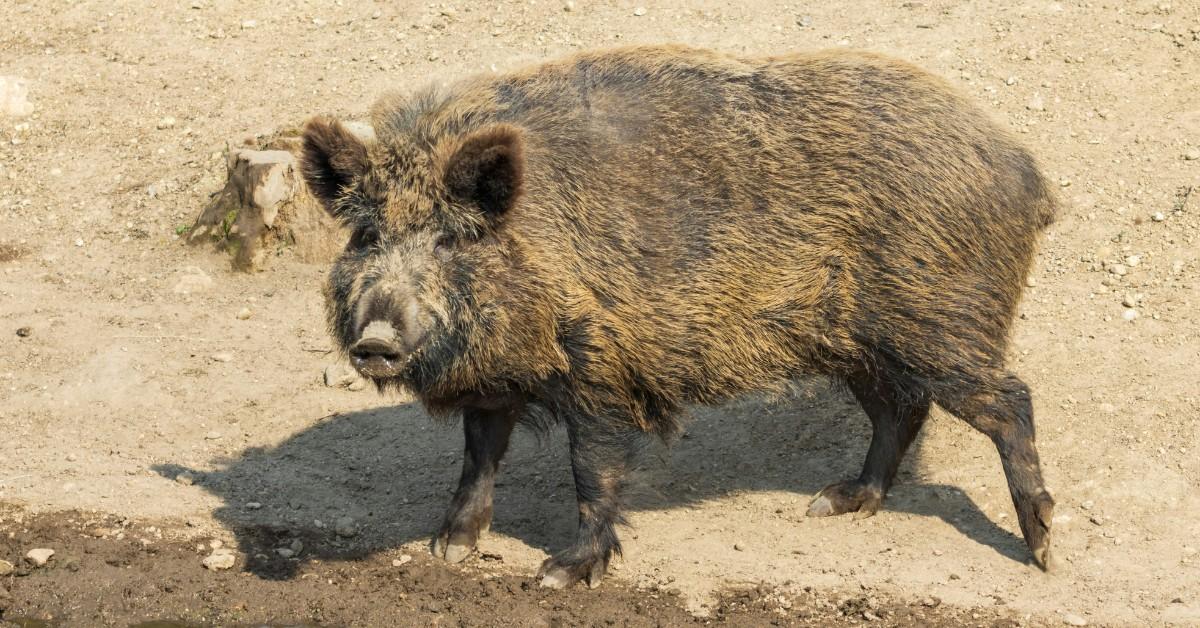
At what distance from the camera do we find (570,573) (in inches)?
265

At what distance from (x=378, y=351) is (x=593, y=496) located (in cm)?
158

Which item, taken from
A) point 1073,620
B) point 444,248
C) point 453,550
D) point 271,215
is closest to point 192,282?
point 271,215

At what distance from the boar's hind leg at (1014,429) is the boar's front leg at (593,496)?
64.3 inches

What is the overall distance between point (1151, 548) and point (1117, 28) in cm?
609

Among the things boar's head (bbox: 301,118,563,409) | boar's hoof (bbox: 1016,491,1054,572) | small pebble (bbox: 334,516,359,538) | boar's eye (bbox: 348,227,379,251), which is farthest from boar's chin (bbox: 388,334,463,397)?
boar's hoof (bbox: 1016,491,1054,572)

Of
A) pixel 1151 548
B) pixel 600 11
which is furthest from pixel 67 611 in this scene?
pixel 600 11

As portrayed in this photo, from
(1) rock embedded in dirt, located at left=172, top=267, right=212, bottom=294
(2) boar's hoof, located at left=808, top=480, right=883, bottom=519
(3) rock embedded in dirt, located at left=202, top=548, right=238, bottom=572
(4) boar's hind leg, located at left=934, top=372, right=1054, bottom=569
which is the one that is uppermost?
(4) boar's hind leg, located at left=934, top=372, right=1054, bottom=569

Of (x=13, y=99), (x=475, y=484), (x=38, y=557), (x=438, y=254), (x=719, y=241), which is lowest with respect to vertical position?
(x=13, y=99)

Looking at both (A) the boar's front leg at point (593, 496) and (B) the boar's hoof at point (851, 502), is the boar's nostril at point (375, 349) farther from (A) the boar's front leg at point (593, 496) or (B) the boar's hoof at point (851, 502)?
(B) the boar's hoof at point (851, 502)

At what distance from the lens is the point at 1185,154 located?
9.88m

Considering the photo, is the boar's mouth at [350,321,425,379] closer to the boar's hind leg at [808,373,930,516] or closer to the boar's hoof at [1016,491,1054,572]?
the boar's hind leg at [808,373,930,516]

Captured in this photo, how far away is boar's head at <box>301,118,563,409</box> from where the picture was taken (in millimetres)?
6008

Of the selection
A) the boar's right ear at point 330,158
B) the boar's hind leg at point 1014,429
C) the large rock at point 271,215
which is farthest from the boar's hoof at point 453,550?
the large rock at point 271,215

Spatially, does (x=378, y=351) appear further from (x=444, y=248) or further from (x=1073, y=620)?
(x=1073, y=620)
